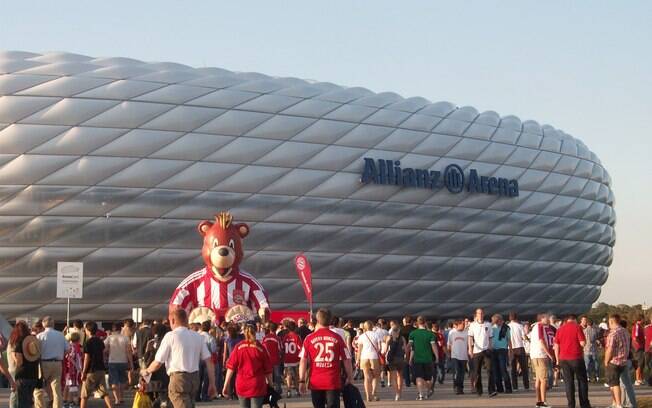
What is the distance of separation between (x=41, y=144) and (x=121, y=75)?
14.0 feet

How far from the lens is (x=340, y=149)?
152ft

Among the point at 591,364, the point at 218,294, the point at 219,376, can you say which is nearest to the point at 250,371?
the point at 219,376

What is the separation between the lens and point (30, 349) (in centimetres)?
1449

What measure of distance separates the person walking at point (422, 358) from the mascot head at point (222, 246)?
621 cm

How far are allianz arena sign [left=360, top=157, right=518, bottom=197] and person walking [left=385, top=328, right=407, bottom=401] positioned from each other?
24958 mm

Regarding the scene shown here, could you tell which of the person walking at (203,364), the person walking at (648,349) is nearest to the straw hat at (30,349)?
the person walking at (203,364)

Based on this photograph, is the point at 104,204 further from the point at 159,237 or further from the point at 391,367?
the point at 391,367

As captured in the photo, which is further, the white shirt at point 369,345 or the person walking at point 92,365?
the white shirt at point 369,345

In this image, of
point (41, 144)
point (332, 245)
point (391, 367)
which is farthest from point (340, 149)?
point (391, 367)

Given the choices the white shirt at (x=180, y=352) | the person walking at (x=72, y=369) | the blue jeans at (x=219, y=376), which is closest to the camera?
the white shirt at (x=180, y=352)

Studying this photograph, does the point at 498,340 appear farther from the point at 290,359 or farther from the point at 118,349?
the point at 118,349

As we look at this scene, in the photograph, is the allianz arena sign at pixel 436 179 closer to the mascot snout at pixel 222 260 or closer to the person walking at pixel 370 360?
the mascot snout at pixel 222 260

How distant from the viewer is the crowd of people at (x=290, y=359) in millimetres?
11969

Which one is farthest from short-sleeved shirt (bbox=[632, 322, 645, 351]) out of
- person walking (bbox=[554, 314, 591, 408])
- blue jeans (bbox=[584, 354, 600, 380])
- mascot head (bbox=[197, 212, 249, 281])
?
mascot head (bbox=[197, 212, 249, 281])
